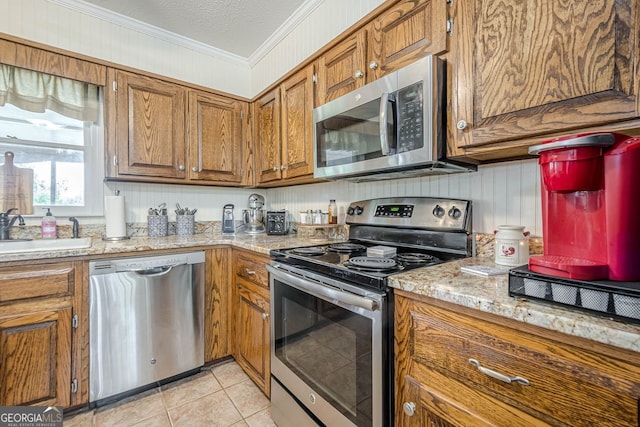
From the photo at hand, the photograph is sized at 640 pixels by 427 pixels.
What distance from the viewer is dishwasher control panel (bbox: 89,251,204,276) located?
5.24ft

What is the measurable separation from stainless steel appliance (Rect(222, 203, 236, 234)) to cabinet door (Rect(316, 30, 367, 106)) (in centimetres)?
134

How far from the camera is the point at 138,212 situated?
7.61 ft

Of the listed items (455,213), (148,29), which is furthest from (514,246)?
(148,29)

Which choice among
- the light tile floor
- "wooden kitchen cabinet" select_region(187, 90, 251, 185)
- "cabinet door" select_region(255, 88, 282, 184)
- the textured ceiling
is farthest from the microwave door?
the light tile floor

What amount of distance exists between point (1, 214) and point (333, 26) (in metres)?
2.52

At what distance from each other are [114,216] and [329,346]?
1.88 meters

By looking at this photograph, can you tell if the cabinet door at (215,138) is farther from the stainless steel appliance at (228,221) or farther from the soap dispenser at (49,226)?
the soap dispenser at (49,226)

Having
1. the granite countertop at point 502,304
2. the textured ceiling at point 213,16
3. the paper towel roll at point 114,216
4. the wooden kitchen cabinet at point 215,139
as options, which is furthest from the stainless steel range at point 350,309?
the textured ceiling at point 213,16

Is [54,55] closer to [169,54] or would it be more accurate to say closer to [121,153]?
[121,153]

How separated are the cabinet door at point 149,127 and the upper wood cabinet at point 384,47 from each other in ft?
3.99

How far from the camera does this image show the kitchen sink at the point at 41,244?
176 cm

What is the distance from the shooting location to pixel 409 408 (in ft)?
2.87

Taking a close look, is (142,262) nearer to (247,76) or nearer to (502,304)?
(502,304)

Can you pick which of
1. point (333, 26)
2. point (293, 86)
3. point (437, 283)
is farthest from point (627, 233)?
point (333, 26)
